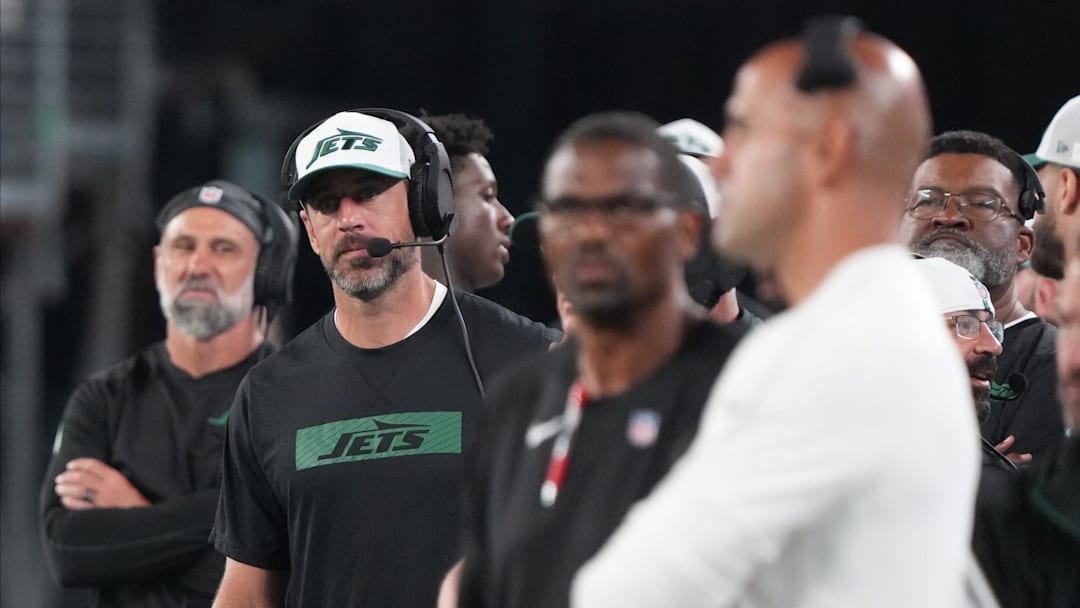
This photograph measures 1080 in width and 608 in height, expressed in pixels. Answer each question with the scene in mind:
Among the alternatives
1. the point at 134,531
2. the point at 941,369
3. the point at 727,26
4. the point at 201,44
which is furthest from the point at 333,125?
the point at 201,44

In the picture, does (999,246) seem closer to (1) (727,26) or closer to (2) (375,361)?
(2) (375,361)

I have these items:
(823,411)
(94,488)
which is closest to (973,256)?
(94,488)

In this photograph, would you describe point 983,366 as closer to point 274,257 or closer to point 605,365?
point 605,365

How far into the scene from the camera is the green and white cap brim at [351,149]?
8.93 feet

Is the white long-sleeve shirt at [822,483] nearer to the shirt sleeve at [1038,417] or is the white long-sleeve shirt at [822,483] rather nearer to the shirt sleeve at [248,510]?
the shirt sleeve at [248,510]

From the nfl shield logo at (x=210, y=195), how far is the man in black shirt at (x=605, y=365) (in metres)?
2.27

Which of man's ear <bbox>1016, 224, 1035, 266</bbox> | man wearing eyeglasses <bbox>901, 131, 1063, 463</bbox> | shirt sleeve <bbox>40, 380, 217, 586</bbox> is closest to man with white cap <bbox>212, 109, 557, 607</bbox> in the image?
shirt sleeve <bbox>40, 380, 217, 586</bbox>

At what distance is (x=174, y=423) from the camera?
354 cm

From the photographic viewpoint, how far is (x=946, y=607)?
1.45m

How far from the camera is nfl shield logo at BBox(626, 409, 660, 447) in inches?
63.9

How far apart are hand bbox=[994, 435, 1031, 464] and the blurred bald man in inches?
58.9

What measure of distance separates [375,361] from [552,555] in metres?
1.16

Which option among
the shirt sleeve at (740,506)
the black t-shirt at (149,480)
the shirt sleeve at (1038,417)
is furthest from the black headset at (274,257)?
the shirt sleeve at (740,506)

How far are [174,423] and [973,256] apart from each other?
1.62 m
